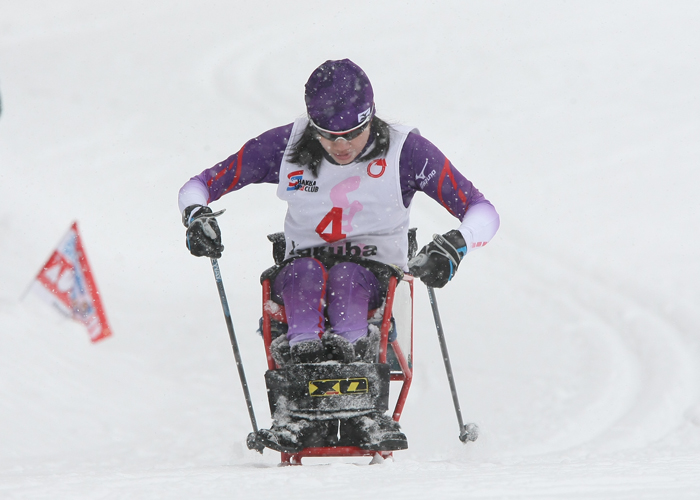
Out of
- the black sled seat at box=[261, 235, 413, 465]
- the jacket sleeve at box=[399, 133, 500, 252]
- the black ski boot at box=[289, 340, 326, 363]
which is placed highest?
the jacket sleeve at box=[399, 133, 500, 252]

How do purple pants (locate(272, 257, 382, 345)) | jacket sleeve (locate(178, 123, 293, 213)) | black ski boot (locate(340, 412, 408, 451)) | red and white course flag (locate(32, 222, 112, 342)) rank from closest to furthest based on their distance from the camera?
black ski boot (locate(340, 412, 408, 451))
purple pants (locate(272, 257, 382, 345))
jacket sleeve (locate(178, 123, 293, 213))
red and white course flag (locate(32, 222, 112, 342))

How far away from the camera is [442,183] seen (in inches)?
140

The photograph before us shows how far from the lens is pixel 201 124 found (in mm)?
10852

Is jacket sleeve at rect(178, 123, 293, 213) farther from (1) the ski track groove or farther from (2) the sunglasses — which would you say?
(1) the ski track groove

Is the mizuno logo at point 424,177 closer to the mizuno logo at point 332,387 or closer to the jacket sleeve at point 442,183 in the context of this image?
the jacket sleeve at point 442,183

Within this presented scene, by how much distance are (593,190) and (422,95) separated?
383cm

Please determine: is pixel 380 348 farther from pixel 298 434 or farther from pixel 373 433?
pixel 298 434

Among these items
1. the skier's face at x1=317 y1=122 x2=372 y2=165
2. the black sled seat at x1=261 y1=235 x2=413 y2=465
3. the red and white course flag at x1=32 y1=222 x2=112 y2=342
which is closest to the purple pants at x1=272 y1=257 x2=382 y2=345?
the black sled seat at x1=261 y1=235 x2=413 y2=465

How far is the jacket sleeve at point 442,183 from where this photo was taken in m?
3.52

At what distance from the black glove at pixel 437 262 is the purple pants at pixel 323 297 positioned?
0.87ft

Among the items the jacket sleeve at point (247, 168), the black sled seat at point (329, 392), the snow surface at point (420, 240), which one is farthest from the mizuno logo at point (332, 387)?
the jacket sleeve at point (247, 168)

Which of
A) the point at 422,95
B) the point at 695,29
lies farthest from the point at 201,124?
the point at 695,29

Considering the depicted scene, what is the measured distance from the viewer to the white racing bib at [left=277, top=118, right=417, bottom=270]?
11.8ft

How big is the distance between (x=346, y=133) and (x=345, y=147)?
0.39ft
